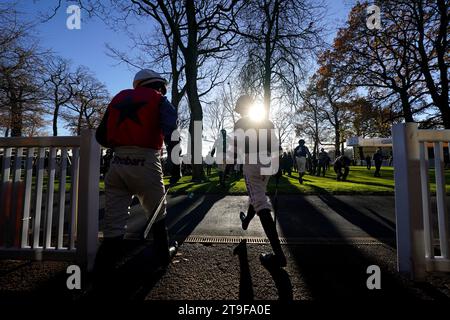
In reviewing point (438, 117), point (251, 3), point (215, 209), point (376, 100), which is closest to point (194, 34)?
point (251, 3)

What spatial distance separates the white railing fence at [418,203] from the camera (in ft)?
8.21

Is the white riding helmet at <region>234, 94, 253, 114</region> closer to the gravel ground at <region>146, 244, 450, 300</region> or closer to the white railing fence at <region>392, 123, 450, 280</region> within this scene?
the white railing fence at <region>392, 123, 450, 280</region>

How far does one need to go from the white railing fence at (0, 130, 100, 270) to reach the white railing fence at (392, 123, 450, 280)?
3126 mm

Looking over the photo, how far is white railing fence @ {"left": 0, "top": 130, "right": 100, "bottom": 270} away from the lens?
108 inches

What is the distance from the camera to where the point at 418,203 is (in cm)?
253

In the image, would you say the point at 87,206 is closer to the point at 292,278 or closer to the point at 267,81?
the point at 292,278

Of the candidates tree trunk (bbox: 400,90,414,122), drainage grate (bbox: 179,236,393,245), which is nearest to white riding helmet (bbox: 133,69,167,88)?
drainage grate (bbox: 179,236,393,245)

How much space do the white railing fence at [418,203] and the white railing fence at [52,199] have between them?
313cm

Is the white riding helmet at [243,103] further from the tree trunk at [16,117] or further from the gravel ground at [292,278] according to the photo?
the tree trunk at [16,117]

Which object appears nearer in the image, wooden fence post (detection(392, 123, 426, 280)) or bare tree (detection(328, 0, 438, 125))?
wooden fence post (detection(392, 123, 426, 280))

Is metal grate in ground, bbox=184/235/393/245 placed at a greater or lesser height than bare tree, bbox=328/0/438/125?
lesser

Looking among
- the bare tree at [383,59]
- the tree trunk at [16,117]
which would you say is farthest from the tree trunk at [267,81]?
the tree trunk at [16,117]

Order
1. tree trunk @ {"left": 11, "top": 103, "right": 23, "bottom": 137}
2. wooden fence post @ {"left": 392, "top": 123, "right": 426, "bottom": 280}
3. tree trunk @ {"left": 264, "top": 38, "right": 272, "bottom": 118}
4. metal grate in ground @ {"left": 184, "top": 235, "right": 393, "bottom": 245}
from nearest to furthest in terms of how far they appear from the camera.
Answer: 1. wooden fence post @ {"left": 392, "top": 123, "right": 426, "bottom": 280}
2. metal grate in ground @ {"left": 184, "top": 235, "right": 393, "bottom": 245}
3. tree trunk @ {"left": 264, "top": 38, "right": 272, "bottom": 118}
4. tree trunk @ {"left": 11, "top": 103, "right": 23, "bottom": 137}
